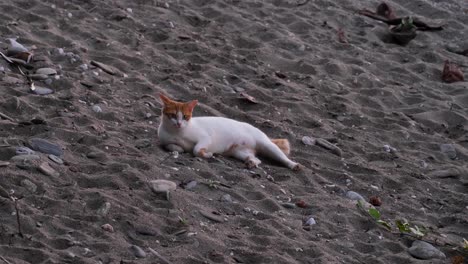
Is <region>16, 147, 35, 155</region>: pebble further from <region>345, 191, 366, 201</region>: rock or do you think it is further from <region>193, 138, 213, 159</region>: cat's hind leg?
<region>345, 191, 366, 201</region>: rock

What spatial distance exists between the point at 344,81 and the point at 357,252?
2.84 meters

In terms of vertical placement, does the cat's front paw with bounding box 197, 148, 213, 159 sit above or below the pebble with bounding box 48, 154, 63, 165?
below

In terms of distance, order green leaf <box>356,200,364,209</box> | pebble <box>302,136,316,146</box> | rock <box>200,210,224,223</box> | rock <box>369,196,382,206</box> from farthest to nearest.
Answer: pebble <box>302,136,316,146</box> → rock <box>369,196,382,206</box> → green leaf <box>356,200,364,209</box> → rock <box>200,210,224,223</box>

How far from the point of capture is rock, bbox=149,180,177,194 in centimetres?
451

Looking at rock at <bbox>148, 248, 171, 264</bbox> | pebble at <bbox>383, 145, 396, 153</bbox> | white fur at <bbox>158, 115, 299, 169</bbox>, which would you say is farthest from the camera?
pebble at <bbox>383, 145, 396, 153</bbox>

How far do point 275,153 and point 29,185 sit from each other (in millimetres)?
1716

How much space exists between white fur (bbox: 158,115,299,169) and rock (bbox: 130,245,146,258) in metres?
1.33

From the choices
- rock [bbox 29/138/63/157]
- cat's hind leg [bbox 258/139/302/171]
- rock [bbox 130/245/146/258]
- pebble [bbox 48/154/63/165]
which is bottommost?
cat's hind leg [bbox 258/139/302/171]

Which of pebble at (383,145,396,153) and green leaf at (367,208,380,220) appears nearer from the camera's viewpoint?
green leaf at (367,208,380,220)

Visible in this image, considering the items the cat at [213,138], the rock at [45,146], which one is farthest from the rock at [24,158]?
the cat at [213,138]

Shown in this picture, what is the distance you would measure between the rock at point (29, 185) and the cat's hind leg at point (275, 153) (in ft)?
5.46

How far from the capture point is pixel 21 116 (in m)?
5.18

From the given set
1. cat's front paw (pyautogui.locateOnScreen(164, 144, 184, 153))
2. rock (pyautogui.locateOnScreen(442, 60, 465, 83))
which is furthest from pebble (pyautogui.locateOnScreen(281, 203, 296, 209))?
rock (pyautogui.locateOnScreen(442, 60, 465, 83))

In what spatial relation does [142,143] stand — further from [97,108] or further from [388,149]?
[388,149]
